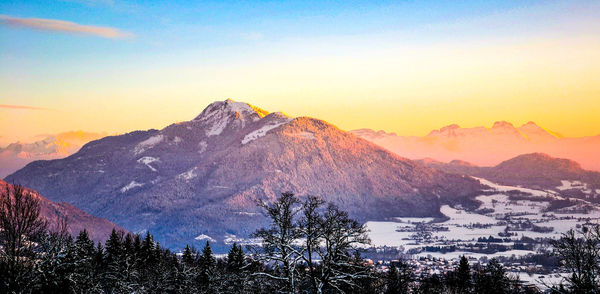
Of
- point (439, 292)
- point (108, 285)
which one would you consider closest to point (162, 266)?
point (108, 285)

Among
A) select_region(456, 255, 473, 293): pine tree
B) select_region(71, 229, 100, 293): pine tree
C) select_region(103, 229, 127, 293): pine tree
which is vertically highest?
select_region(71, 229, 100, 293): pine tree

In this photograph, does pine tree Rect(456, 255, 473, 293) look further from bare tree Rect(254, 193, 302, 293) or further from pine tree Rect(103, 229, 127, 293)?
bare tree Rect(254, 193, 302, 293)

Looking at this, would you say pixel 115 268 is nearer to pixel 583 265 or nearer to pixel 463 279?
pixel 463 279

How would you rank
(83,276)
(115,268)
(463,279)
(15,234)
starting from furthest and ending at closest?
(463,279)
(115,268)
(83,276)
(15,234)

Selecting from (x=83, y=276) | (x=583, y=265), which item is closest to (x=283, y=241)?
(x=583, y=265)

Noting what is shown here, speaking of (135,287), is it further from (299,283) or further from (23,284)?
(299,283)

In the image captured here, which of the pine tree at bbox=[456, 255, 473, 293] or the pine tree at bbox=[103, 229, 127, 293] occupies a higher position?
the pine tree at bbox=[103, 229, 127, 293]

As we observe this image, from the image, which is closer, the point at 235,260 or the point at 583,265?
the point at 583,265

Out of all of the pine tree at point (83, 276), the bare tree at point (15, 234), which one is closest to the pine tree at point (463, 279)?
the pine tree at point (83, 276)

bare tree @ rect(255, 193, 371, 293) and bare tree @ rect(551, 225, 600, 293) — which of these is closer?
bare tree @ rect(255, 193, 371, 293)

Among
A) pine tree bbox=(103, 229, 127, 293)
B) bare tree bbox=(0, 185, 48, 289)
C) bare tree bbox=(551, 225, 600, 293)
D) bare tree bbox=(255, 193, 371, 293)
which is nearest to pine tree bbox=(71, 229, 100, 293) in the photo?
pine tree bbox=(103, 229, 127, 293)

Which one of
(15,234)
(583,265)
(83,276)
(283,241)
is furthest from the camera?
(83,276)

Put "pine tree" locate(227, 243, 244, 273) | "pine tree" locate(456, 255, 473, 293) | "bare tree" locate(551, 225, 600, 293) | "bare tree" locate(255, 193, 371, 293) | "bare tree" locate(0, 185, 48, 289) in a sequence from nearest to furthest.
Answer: "bare tree" locate(255, 193, 371, 293)
"bare tree" locate(0, 185, 48, 289)
"bare tree" locate(551, 225, 600, 293)
"pine tree" locate(227, 243, 244, 273)
"pine tree" locate(456, 255, 473, 293)
